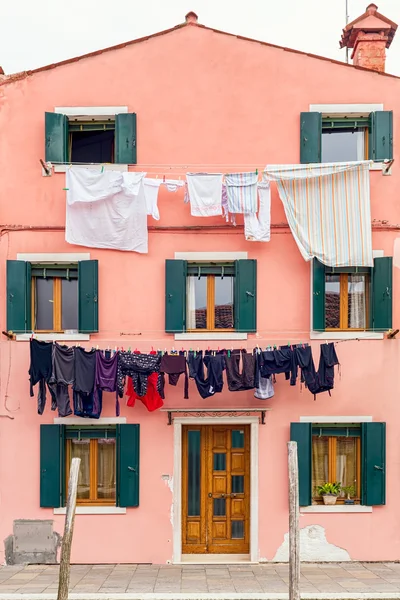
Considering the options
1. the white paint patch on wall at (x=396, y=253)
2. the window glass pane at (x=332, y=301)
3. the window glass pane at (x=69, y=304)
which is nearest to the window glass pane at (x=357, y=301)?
the window glass pane at (x=332, y=301)

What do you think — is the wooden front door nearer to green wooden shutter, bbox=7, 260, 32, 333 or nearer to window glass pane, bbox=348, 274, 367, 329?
window glass pane, bbox=348, 274, 367, 329

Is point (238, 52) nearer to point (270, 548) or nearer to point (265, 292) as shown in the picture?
point (265, 292)

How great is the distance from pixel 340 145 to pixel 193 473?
6.91m


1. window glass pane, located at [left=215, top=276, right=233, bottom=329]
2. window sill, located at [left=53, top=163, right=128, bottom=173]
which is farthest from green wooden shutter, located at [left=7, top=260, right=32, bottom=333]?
window glass pane, located at [left=215, top=276, right=233, bottom=329]

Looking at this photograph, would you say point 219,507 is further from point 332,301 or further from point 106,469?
point 332,301

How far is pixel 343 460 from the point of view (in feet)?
38.3

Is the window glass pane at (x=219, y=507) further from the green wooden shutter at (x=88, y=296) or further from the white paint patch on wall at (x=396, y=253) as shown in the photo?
the white paint patch on wall at (x=396, y=253)

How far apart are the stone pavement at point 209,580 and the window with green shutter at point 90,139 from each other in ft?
24.3

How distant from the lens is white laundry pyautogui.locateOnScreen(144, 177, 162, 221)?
11398mm

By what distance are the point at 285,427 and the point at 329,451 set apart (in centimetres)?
98

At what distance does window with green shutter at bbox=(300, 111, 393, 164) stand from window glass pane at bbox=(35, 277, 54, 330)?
5.40 meters

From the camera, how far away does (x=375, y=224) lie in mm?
11586

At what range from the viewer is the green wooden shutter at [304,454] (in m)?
11.3

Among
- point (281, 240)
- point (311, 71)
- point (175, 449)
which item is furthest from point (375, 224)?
point (175, 449)
